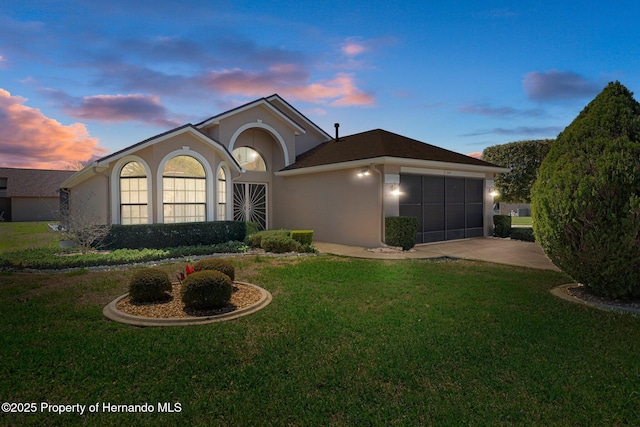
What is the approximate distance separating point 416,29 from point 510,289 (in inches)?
338

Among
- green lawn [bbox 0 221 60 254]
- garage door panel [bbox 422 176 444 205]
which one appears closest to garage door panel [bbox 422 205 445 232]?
garage door panel [bbox 422 176 444 205]

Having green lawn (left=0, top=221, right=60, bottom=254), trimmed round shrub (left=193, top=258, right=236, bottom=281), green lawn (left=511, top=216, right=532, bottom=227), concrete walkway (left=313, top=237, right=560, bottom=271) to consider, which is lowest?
concrete walkway (left=313, top=237, right=560, bottom=271)

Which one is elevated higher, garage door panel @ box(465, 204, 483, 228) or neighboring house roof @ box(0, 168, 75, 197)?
neighboring house roof @ box(0, 168, 75, 197)

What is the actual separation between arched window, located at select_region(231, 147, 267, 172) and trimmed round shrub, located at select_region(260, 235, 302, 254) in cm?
649

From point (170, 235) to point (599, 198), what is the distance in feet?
41.2

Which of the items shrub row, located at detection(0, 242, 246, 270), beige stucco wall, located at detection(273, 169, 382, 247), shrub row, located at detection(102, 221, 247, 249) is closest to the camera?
shrub row, located at detection(0, 242, 246, 270)

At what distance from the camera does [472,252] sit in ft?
40.6

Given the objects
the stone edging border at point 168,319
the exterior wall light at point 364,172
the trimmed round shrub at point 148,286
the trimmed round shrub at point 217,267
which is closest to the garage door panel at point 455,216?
the exterior wall light at point 364,172

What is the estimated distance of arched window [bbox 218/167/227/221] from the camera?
47.4ft

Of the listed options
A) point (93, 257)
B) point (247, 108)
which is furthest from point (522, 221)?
point (93, 257)

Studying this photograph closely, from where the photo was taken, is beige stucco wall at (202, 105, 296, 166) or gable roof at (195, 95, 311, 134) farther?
beige stucco wall at (202, 105, 296, 166)

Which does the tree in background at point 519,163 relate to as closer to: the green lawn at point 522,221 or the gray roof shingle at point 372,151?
the green lawn at point 522,221

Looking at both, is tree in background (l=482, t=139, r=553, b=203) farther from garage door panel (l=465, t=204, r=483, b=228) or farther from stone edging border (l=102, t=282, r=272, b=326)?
stone edging border (l=102, t=282, r=272, b=326)

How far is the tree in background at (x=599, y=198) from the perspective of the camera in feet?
19.5
